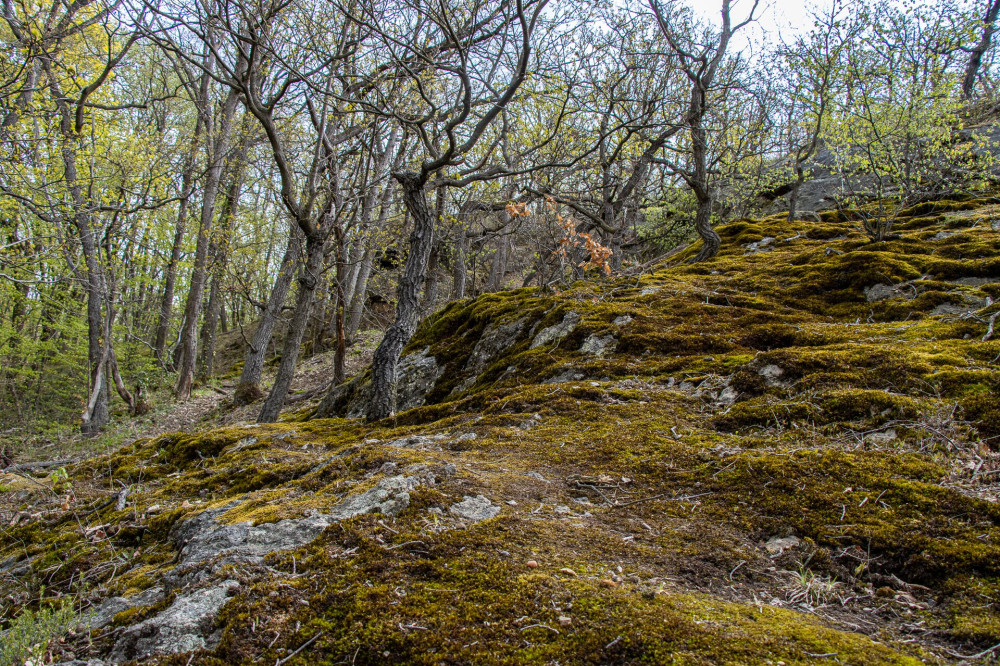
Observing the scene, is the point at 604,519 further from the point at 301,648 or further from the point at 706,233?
the point at 706,233

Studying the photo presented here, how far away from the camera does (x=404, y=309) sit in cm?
612

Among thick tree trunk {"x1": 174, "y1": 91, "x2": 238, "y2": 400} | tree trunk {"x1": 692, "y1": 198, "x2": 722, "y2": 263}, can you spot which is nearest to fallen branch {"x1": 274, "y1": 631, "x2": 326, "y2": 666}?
tree trunk {"x1": 692, "y1": 198, "x2": 722, "y2": 263}

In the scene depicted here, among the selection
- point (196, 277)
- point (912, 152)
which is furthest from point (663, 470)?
point (196, 277)

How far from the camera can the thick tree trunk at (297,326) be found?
8.07 meters

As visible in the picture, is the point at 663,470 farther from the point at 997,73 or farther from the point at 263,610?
the point at 997,73

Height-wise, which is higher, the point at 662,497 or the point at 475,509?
the point at 475,509

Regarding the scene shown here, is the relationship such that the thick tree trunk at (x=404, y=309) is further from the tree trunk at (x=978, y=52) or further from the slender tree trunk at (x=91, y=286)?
the tree trunk at (x=978, y=52)

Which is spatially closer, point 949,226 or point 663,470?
point 663,470

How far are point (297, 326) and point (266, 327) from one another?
3.58 m

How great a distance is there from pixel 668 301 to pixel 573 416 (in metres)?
3.03

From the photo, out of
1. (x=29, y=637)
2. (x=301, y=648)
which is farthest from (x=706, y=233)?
(x=29, y=637)

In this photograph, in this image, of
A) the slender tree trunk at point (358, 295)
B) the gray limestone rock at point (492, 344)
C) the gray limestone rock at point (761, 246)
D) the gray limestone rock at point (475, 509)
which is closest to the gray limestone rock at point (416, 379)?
the gray limestone rock at point (492, 344)

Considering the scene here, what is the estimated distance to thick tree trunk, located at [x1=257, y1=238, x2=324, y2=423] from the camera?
8070mm

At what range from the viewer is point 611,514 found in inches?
106
